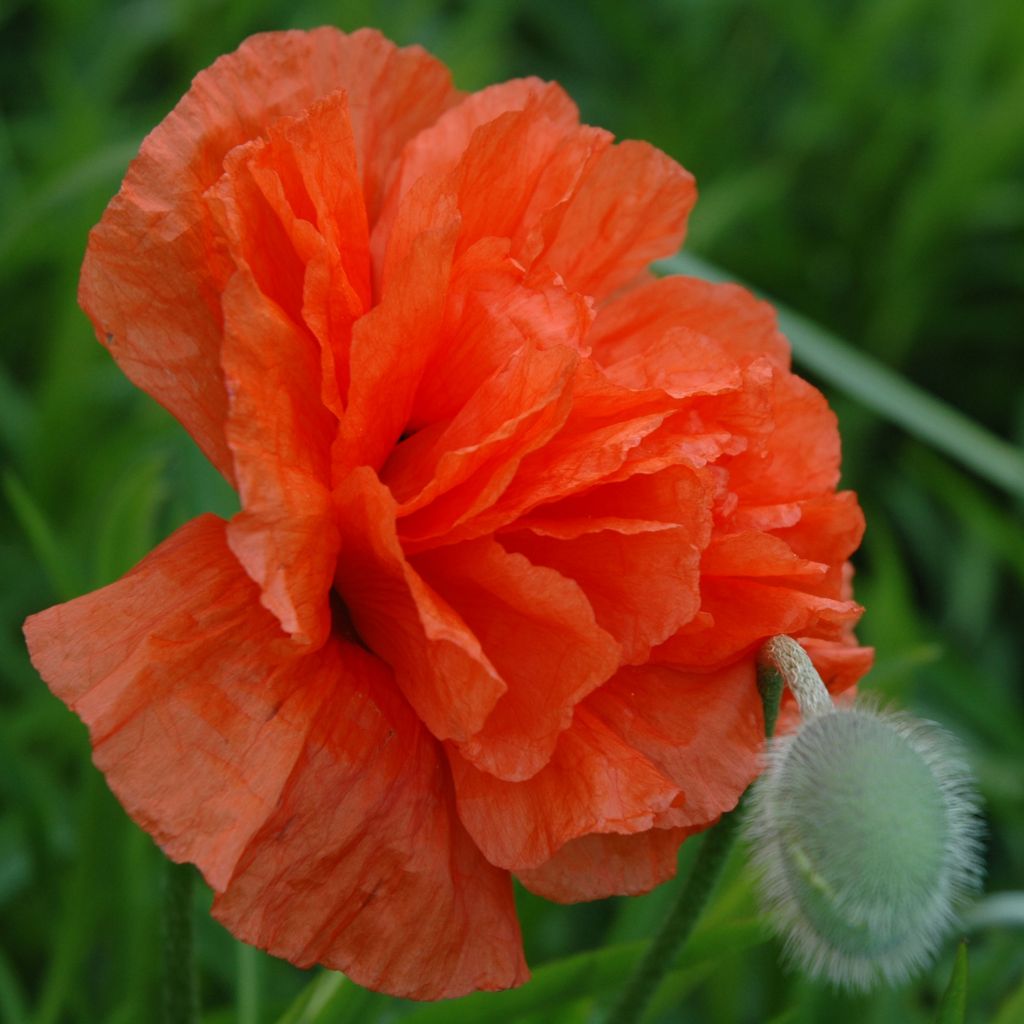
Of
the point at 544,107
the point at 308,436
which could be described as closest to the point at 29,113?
the point at 544,107

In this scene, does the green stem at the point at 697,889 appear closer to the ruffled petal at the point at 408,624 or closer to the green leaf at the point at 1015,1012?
the ruffled petal at the point at 408,624

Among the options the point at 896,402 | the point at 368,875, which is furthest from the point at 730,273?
the point at 368,875

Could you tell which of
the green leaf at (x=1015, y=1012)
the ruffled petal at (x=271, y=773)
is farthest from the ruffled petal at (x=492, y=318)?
the green leaf at (x=1015, y=1012)

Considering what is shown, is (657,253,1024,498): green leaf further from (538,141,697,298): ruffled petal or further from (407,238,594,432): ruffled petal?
(407,238,594,432): ruffled petal

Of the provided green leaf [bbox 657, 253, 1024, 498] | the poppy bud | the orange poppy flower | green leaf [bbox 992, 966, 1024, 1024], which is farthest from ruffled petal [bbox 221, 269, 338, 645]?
green leaf [bbox 657, 253, 1024, 498]

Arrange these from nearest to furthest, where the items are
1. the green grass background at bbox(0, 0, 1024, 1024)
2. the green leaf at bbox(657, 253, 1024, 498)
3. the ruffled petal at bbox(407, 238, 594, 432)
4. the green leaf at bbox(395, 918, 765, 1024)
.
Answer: the ruffled petal at bbox(407, 238, 594, 432)
the green leaf at bbox(395, 918, 765, 1024)
the green grass background at bbox(0, 0, 1024, 1024)
the green leaf at bbox(657, 253, 1024, 498)
